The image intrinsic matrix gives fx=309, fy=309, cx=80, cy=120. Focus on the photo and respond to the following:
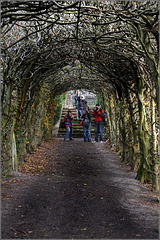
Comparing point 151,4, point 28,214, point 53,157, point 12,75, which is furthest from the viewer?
point 53,157

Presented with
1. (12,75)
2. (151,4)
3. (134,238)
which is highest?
(151,4)

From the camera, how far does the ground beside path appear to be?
12.5 feet

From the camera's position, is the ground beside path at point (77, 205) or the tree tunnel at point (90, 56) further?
the tree tunnel at point (90, 56)

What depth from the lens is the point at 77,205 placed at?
16.1ft

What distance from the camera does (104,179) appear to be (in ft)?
23.7

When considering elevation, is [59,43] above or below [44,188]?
above

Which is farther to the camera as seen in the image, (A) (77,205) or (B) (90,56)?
(B) (90,56)

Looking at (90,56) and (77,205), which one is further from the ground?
(90,56)

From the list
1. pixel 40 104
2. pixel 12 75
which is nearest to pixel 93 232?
pixel 12 75

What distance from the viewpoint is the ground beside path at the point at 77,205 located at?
3.82 meters

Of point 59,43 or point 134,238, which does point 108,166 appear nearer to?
point 59,43

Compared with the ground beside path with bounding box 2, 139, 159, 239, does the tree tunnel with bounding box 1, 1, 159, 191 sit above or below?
above

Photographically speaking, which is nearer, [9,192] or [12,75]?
[9,192]

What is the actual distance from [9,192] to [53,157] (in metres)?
5.17
